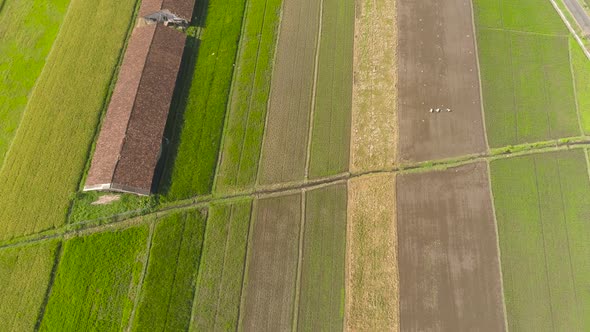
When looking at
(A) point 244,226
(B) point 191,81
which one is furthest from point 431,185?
(B) point 191,81

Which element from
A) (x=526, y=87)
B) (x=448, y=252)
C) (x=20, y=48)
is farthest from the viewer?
(x=20, y=48)

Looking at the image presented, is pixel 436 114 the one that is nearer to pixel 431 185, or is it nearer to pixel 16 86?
pixel 431 185

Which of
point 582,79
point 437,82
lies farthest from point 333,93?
point 582,79

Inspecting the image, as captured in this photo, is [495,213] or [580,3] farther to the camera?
[580,3]

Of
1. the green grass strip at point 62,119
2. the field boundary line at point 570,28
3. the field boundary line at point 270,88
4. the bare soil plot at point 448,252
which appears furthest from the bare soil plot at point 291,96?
the field boundary line at point 570,28

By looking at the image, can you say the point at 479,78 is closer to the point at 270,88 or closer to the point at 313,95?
the point at 313,95

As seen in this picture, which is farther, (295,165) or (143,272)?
(295,165)

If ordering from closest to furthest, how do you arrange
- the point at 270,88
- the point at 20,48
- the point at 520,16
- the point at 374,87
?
the point at 374,87
the point at 270,88
the point at 520,16
the point at 20,48

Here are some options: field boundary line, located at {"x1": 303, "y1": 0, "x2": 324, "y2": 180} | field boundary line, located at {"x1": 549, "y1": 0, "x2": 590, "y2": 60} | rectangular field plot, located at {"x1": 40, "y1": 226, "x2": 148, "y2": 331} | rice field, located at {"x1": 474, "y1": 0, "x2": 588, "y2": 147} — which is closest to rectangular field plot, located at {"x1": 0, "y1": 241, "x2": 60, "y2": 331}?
rectangular field plot, located at {"x1": 40, "y1": 226, "x2": 148, "y2": 331}
